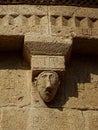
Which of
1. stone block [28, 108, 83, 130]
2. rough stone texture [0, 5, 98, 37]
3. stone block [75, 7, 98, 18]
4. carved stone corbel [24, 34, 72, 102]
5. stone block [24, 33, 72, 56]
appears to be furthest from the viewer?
stone block [75, 7, 98, 18]

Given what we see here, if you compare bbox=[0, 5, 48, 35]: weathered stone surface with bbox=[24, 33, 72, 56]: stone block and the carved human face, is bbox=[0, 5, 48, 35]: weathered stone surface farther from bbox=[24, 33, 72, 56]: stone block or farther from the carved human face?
the carved human face

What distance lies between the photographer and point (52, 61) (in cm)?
394

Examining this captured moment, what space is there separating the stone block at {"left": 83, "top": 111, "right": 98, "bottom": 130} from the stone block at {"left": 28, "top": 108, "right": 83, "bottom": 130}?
0.15 feet

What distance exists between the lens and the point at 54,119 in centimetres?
379

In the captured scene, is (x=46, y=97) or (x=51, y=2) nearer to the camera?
(x=46, y=97)

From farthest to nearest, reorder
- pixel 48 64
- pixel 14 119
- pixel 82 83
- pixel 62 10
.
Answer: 1. pixel 62 10
2. pixel 82 83
3. pixel 48 64
4. pixel 14 119

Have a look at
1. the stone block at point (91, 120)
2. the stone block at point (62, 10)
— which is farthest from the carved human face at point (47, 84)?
the stone block at point (62, 10)

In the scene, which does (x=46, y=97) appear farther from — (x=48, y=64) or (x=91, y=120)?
(x=91, y=120)

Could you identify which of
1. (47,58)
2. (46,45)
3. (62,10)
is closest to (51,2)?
(62,10)

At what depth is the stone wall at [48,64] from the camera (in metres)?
3.80

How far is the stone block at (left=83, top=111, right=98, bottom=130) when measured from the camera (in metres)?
3.81

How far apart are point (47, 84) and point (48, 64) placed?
7.4 inches

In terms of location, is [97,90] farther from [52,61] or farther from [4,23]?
[4,23]

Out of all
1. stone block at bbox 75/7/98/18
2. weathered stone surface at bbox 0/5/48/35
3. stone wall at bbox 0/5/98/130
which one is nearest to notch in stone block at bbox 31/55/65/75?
stone wall at bbox 0/5/98/130
